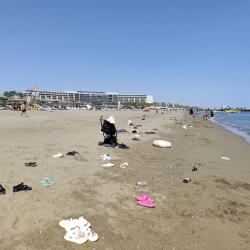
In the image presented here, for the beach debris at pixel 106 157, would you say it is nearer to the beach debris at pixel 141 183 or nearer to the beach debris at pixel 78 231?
the beach debris at pixel 141 183

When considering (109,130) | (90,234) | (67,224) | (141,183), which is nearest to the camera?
(90,234)

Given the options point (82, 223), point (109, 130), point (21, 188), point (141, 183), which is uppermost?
point (109, 130)

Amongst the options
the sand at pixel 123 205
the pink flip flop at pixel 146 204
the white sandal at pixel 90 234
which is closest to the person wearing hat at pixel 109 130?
the sand at pixel 123 205

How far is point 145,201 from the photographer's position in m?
6.21

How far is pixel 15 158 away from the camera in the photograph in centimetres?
938

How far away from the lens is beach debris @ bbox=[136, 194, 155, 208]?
603 cm

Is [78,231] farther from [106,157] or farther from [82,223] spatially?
[106,157]

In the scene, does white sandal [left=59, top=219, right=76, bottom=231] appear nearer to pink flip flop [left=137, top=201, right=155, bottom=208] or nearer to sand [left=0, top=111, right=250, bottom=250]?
sand [left=0, top=111, right=250, bottom=250]

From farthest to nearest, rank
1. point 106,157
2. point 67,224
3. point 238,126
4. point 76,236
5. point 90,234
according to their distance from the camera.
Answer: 1. point 238,126
2. point 106,157
3. point 67,224
4. point 90,234
5. point 76,236

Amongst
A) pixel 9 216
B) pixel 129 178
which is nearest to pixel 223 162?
pixel 129 178

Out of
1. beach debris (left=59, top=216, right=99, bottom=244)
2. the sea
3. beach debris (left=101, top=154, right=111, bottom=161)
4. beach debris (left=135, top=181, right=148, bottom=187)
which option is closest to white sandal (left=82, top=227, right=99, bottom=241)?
beach debris (left=59, top=216, right=99, bottom=244)

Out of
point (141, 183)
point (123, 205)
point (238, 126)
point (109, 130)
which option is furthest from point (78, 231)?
→ point (238, 126)

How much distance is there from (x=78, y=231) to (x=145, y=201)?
74.9 inches

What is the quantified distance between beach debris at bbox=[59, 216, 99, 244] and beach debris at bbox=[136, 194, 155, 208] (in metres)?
1.43
